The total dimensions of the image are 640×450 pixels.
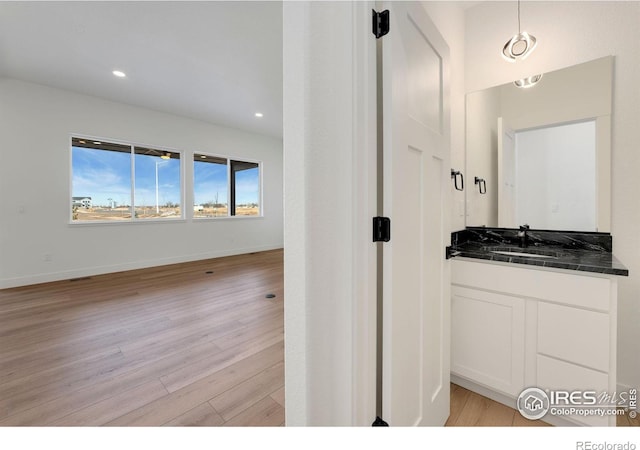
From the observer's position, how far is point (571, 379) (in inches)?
52.5

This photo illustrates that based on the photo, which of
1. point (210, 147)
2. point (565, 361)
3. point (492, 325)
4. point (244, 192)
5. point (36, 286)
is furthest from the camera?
point (244, 192)

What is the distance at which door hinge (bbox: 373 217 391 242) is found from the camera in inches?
36.7

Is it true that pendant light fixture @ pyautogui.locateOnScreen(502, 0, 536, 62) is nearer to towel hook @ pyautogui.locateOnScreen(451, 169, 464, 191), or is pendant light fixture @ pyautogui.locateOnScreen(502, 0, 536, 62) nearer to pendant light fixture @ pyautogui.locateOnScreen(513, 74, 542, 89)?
pendant light fixture @ pyautogui.locateOnScreen(513, 74, 542, 89)

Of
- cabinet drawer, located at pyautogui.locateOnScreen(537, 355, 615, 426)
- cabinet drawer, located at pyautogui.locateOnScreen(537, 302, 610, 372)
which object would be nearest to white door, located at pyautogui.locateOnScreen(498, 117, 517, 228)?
cabinet drawer, located at pyautogui.locateOnScreen(537, 302, 610, 372)

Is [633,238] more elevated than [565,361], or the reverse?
[633,238]

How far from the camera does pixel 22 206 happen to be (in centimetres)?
386

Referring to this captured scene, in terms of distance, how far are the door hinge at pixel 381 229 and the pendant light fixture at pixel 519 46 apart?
188 centimetres

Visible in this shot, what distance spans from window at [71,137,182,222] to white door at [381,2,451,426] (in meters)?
5.41

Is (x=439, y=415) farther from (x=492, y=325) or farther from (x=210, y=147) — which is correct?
(x=210, y=147)

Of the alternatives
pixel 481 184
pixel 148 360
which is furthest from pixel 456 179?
pixel 148 360

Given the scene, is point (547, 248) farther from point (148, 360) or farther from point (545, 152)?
point (148, 360)

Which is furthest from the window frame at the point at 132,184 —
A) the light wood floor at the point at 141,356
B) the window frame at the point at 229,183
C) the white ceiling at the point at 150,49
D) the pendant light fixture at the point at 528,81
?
the pendant light fixture at the point at 528,81

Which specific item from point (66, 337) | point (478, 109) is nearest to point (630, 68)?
point (478, 109)
